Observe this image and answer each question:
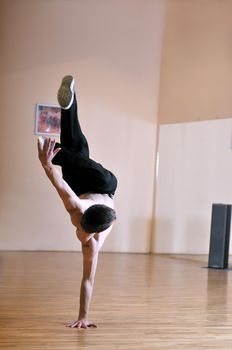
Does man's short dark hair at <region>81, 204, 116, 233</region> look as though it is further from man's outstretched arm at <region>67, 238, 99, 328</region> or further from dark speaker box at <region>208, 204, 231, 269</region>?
dark speaker box at <region>208, 204, 231, 269</region>

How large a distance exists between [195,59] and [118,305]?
15.2 ft

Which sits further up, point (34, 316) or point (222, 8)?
point (222, 8)

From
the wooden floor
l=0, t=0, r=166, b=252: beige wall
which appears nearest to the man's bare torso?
the wooden floor

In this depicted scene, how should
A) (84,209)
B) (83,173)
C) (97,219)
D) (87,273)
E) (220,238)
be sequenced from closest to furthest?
1. (97,219)
2. (84,209)
3. (87,273)
4. (83,173)
5. (220,238)

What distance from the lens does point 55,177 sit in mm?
3104

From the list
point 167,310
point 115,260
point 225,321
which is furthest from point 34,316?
point 115,260

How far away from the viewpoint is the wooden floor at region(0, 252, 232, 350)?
3180mm

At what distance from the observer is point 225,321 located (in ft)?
12.6

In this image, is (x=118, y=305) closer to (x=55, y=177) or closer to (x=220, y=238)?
(x=55, y=177)

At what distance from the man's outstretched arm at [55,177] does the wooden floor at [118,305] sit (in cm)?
81

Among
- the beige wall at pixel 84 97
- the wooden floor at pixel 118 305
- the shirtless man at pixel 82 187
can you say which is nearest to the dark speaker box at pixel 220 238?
the wooden floor at pixel 118 305

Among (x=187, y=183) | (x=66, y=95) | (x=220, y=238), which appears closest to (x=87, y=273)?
(x=66, y=95)

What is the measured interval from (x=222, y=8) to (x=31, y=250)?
433cm

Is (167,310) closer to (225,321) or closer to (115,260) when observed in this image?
(225,321)
